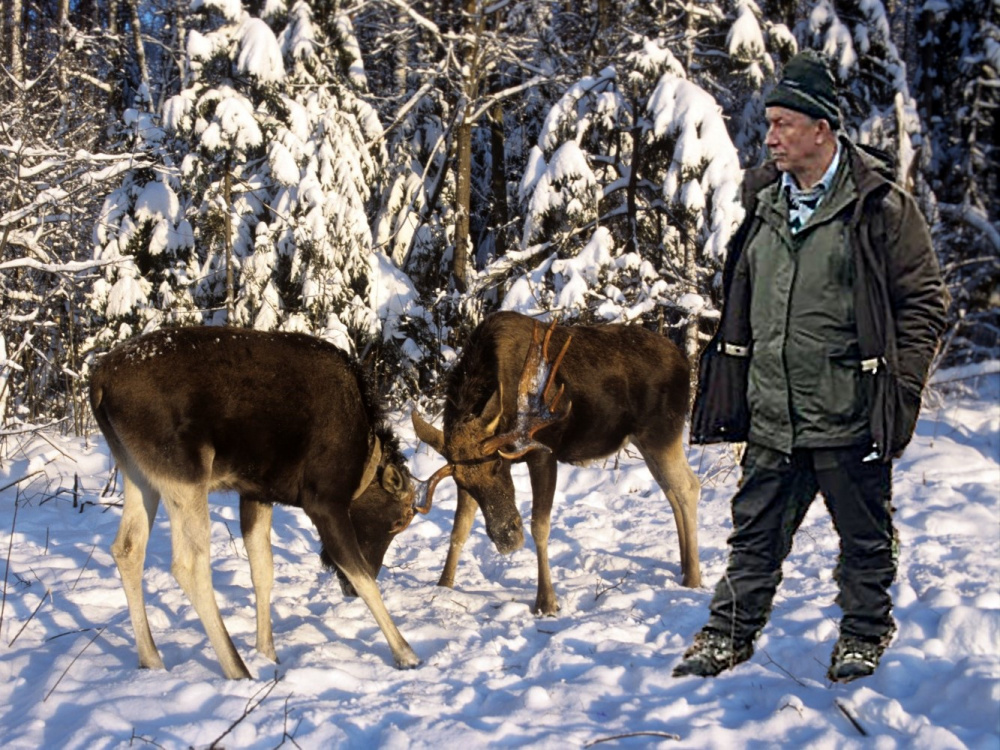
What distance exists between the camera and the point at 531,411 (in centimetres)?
686

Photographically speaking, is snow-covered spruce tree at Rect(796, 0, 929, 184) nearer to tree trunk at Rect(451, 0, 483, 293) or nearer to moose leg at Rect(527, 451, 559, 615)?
tree trunk at Rect(451, 0, 483, 293)

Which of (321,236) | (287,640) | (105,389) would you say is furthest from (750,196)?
(321,236)

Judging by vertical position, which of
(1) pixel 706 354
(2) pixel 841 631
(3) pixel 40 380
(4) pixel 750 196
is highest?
(4) pixel 750 196

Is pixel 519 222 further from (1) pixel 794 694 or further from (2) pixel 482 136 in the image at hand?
(1) pixel 794 694

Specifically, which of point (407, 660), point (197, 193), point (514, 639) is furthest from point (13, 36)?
point (514, 639)

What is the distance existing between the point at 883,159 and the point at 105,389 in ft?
15.6

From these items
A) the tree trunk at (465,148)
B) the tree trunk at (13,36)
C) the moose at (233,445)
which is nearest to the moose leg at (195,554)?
the moose at (233,445)

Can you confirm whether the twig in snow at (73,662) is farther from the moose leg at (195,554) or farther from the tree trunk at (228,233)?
the tree trunk at (228,233)

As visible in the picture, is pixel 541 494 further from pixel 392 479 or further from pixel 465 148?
pixel 465 148

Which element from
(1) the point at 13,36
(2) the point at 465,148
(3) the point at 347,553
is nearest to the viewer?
(3) the point at 347,553

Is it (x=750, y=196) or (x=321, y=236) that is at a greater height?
(x=750, y=196)

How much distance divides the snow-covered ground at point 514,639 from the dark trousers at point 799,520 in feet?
1.95

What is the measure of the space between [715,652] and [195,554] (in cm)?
394

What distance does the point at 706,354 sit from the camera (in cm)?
232
